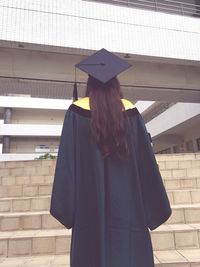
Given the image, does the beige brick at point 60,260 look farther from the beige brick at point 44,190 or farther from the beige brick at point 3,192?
the beige brick at point 3,192

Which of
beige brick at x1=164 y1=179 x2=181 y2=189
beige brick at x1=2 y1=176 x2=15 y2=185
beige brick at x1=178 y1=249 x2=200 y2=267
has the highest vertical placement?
beige brick at x1=2 y1=176 x2=15 y2=185

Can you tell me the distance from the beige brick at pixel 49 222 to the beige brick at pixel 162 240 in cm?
90

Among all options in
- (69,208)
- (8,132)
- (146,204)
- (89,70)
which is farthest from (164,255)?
(8,132)

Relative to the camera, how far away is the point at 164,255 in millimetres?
1987

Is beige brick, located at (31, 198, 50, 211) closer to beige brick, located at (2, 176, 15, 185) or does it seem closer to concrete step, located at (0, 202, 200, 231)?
concrete step, located at (0, 202, 200, 231)

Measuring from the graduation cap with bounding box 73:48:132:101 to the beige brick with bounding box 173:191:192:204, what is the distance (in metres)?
1.92

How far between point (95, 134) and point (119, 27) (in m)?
4.58

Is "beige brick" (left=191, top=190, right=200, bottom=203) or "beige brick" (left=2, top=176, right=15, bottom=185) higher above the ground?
"beige brick" (left=2, top=176, right=15, bottom=185)

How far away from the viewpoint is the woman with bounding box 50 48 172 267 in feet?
3.76

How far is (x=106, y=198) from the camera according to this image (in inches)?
47.3

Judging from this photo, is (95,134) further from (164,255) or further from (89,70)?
(164,255)

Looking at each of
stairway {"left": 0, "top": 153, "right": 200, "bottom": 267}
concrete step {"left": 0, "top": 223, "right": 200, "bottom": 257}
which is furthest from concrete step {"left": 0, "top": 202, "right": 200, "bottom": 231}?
concrete step {"left": 0, "top": 223, "right": 200, "bottom": 257}

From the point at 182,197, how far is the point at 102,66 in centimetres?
204

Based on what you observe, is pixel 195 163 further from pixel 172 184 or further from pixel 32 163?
pixel 32 163
